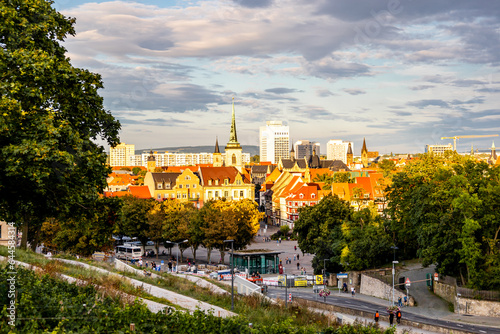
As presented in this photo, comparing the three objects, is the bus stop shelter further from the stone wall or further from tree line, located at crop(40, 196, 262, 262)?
the stone wall

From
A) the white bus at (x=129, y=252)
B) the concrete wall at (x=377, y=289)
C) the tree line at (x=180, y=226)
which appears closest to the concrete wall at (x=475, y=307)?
the concrete wall at (x=377, y=289)

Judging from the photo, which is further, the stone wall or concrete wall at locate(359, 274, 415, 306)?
concrete wall at locate(359, 274, 415, 306)

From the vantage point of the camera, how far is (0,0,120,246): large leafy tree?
1623 cm

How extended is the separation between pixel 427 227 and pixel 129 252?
47603 millimetres

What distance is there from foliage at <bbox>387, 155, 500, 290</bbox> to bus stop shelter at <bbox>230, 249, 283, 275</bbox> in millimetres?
22503

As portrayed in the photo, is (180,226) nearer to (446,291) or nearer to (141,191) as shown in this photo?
(446,291)

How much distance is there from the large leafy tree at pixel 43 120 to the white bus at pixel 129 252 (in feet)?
185

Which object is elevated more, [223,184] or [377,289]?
[223,184]

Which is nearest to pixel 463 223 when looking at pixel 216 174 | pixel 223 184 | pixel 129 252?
pixel 129 252

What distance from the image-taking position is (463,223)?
4328 centimetres

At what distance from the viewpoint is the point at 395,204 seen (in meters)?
58.2

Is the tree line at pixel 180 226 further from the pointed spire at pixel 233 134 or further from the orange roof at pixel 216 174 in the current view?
the pointed spire at pixel 233 134

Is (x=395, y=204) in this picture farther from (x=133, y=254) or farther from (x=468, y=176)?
(x=133, y=254)

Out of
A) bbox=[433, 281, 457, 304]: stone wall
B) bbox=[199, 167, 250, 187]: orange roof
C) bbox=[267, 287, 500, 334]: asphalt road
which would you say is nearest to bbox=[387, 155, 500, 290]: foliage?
bbox=[433, 281, 457, 304]: stone wall
